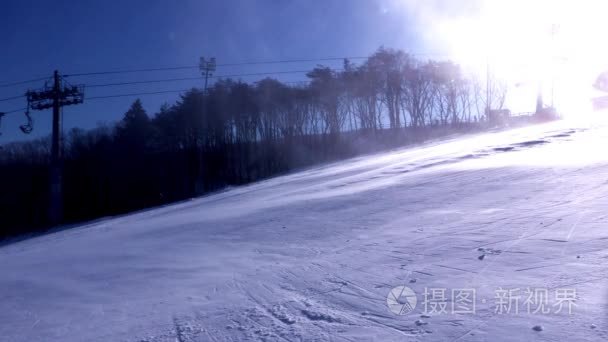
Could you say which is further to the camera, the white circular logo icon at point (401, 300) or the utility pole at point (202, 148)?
the utility pole at point (202, 148)

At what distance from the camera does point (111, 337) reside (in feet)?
18.3

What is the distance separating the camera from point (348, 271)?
7.10m

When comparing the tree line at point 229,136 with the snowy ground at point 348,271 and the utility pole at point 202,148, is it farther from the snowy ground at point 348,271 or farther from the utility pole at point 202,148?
the snowy ground at point 348,271

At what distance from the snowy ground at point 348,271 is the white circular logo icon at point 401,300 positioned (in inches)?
2.8

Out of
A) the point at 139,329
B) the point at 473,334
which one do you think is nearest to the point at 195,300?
the point at 139,329

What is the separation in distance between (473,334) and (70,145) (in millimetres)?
66492

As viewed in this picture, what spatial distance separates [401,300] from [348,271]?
4.63 feet

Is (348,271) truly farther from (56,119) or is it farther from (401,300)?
(56,119)

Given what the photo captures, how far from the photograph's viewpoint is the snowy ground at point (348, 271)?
522 cm

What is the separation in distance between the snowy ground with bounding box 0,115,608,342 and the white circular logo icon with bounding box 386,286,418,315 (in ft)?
0.23

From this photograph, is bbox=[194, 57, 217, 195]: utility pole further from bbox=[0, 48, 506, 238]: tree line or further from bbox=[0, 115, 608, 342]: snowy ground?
bbox=[0, 115, 608, 342]: snowy ground
